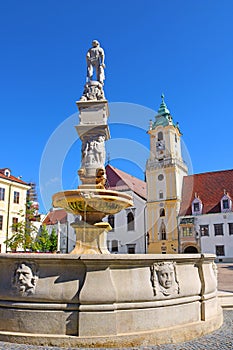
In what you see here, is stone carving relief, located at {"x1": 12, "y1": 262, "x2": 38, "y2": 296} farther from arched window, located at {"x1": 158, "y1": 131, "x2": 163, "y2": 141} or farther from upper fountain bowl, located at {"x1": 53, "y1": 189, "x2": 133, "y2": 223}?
arched window, located at {"x1": 158, "y1": 131, "x2": 163, "y2": 141}

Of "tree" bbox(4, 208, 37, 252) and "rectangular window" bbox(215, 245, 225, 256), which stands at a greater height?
"tree" bbox(4, 208, 37, 252)

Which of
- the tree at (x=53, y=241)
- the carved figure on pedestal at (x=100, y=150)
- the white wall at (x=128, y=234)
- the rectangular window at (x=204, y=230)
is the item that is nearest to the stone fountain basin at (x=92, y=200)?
the carved figure on pedestal at (x=100, y=150)

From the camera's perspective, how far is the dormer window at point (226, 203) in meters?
40.9

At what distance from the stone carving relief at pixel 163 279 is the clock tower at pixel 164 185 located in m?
38.4

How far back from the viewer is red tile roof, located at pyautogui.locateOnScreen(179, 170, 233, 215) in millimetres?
42938

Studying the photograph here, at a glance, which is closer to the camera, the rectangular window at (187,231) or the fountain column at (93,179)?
the fountain column at (93,179)

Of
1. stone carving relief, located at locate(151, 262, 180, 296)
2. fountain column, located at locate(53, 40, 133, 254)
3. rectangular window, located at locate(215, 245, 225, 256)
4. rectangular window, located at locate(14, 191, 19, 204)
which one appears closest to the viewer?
stone carving relief, located at locate(151, 262, 180, 296)

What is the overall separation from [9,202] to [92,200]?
101ft

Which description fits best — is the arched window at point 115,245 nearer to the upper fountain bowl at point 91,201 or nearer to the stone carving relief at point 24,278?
the upper fountain bowl at point 91,201

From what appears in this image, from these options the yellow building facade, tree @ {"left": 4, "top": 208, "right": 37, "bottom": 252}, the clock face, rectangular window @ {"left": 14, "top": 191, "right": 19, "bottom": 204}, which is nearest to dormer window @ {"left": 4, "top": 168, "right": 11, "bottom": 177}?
the yellow building facade

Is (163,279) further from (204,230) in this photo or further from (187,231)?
(187,231)

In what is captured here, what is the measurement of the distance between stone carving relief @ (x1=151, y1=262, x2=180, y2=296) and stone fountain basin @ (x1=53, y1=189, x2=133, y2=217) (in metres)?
2.78

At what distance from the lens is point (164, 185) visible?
4581cm

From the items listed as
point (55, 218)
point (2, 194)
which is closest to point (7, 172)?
point (2, 194)
